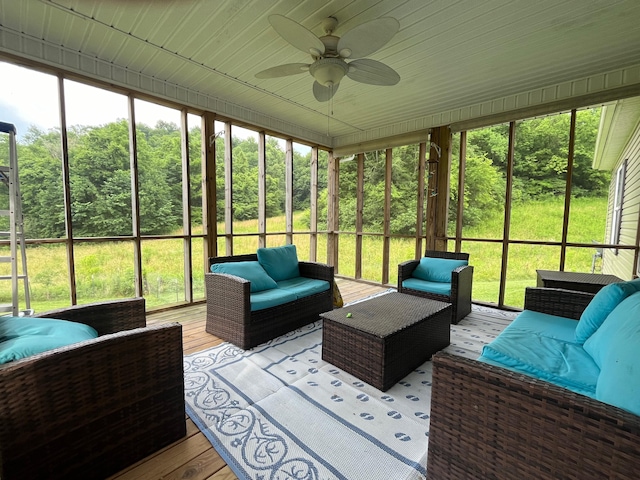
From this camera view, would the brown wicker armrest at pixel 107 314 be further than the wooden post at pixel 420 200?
No

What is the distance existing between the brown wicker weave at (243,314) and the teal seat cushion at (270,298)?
1.7 inches

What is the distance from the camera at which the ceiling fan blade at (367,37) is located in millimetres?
1858

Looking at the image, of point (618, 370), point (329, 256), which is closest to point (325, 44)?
point (618, 370)

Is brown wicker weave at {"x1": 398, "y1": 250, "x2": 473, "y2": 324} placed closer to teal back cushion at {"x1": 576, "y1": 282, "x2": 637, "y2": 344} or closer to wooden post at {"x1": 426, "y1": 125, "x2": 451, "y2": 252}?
wooden post at {"x1": 426, "y1": 125, "x2": 451, "y2": 252}

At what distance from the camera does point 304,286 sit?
3338 mm

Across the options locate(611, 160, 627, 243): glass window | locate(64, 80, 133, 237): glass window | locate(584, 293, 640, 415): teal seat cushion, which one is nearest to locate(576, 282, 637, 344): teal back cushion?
locate(584, 293, 640, 415): teal seat cushion

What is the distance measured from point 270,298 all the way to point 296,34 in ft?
7.38

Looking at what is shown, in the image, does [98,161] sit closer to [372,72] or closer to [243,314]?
[243,314]

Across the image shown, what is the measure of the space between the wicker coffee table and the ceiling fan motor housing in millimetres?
2032

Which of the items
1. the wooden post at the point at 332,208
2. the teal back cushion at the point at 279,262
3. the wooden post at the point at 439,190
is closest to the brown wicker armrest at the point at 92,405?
the teal back cushion at the point at 279,262

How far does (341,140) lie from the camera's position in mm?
5875

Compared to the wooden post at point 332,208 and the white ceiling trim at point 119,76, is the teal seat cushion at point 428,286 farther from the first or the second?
the white ceiling trim at point 119,76

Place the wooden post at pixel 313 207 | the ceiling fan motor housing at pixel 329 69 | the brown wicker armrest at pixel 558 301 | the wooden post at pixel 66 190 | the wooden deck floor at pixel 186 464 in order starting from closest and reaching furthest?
the wooden deck floor at pixel 186 464 < the brown wicker armrest at pixel 558 301 < the ceiling fan motor housing at pixel 329 69 < the wooden post at pixel 66 190 < the wooden post at pixel 313 207

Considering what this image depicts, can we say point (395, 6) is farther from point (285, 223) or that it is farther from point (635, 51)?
point (285, 223)
